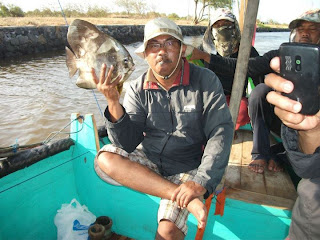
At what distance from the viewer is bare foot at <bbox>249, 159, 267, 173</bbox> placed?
88.3 inches

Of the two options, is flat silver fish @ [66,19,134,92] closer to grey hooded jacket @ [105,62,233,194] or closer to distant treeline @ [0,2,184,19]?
A: grey hooded jacket @ [105,62,233,194]

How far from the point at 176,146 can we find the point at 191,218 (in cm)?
61

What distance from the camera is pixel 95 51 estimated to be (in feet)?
5.64

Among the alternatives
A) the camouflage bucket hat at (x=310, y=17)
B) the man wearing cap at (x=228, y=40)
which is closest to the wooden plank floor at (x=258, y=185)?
the man wearing cap at (x=228, y=40)

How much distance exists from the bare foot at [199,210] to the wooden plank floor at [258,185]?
427 mm

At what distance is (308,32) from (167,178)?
6.23ft

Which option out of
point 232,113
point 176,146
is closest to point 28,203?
point 176,146

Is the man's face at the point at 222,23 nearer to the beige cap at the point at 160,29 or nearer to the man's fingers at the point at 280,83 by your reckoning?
the beige cap at the point at 160,29

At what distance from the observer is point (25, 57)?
Answer: 13148mm

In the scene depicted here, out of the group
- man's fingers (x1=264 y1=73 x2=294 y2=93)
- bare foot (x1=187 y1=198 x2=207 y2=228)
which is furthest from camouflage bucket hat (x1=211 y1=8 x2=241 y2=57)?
man's fingers (x1=264 y1=73 x2=294 y2=93)

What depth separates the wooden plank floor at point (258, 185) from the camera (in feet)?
6.02

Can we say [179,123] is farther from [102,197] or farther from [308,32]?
[308,32]

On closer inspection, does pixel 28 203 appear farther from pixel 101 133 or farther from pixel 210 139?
pixel 210 139

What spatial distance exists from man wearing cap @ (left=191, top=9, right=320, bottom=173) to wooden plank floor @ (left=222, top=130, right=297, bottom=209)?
0.09 metres
